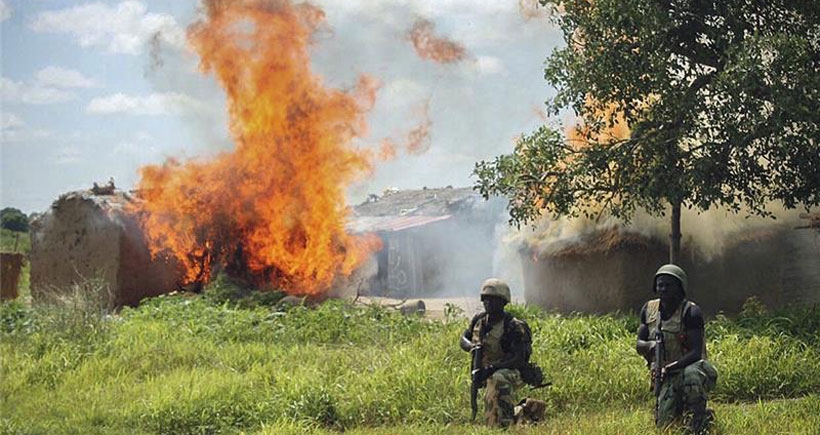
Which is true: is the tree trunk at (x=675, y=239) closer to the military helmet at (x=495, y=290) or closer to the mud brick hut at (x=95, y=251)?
the military helmet at (x=495, y=290)

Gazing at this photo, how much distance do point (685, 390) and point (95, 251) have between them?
14.1 metres

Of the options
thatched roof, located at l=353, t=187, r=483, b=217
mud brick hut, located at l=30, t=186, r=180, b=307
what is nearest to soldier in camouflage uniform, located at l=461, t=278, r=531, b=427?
mud brick hut, located at l=30, t=186, r=180, b=307

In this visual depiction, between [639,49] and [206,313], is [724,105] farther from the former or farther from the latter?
[206,313]

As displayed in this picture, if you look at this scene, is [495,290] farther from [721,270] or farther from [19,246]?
[19,246]

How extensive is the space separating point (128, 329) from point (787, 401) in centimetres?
884

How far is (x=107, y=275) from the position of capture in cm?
1825

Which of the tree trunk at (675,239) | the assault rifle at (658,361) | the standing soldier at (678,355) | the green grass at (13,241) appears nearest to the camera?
the standing soldier at (678,355)

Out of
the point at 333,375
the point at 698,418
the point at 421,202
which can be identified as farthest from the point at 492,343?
the point at 421,202

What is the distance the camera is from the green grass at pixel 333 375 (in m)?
8.87

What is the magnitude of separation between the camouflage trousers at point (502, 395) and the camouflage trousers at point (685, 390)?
50.5 inches

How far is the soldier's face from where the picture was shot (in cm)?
743

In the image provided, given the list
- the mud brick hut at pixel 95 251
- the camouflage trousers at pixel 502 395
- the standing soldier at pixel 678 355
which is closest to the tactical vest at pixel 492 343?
the camouflage trousers at pixel 502 395

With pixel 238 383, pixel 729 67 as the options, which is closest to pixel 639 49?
pixel 729 67

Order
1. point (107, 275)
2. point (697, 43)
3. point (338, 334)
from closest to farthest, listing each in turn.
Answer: point (697, 43)
point (338, 334)
point (107, 275)
